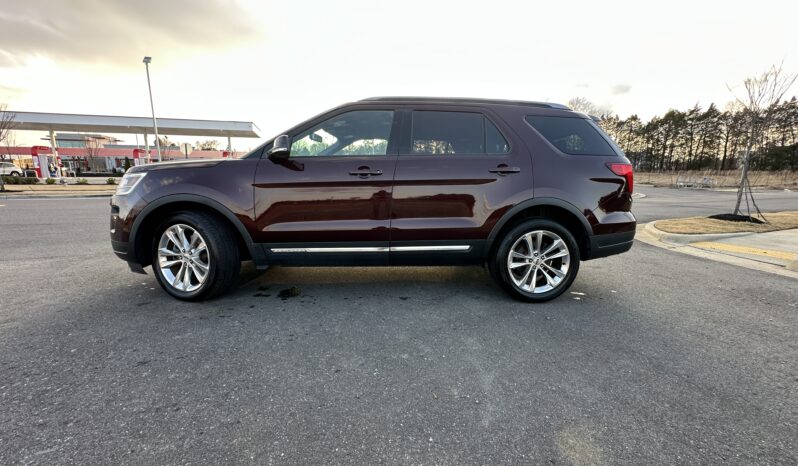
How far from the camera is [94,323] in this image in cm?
299

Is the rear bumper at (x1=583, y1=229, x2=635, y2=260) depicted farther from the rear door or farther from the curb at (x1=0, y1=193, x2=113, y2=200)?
the curb at (x1=0, y1=193, x2=113, y2=200)

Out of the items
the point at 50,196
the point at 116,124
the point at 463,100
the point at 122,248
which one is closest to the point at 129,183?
the point at 122,248

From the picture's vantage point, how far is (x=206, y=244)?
3395mm

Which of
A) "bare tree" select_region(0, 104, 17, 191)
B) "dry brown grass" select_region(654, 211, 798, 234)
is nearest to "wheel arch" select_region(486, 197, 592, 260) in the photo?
"dry brown grass" select_region(654, 211, 798, 234)

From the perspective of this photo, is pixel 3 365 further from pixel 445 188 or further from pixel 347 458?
pixel 445 188

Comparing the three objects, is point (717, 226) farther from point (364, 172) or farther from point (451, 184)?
point (364, 172)

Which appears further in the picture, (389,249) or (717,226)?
(717,226)

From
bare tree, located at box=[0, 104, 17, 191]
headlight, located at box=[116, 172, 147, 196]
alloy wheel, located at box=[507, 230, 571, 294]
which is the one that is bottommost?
alloy wheel, located at box=[507, 230, 571, 294]

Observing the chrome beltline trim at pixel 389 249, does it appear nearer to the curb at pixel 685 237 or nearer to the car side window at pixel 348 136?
the car side window at pixel 348 136

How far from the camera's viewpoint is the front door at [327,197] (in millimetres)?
3354

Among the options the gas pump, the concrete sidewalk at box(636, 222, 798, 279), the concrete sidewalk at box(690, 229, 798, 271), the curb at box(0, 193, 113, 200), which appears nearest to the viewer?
the concrete sidewalk at box(636, 222, 798, 279)

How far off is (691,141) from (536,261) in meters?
79.0

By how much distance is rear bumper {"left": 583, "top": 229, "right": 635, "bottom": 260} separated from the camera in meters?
3.56

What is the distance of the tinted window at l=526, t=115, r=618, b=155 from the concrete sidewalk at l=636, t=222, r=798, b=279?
3.47 m
